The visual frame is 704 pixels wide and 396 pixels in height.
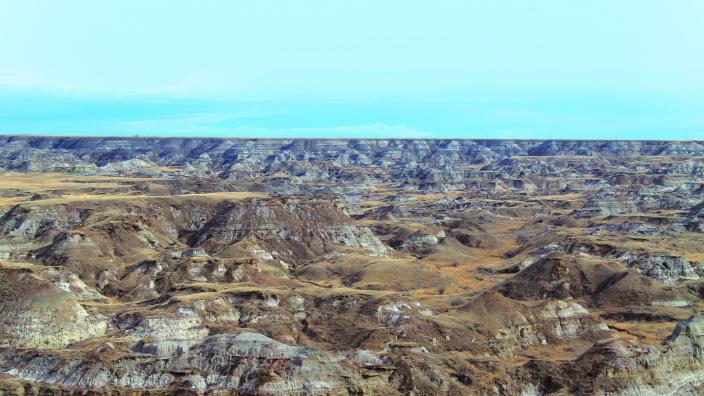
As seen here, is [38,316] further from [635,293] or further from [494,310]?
[635,293]

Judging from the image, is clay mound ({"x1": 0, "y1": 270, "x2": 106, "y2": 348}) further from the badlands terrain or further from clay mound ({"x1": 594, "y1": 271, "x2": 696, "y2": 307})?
clay mound ({"x1": 594, "y1": 271, "x2": 696, "y2": 307})

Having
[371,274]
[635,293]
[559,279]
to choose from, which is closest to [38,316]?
[371,274]

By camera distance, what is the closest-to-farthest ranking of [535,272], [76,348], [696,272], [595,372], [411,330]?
[595,372], [76,348], [411,330], [535,272], [696,272]

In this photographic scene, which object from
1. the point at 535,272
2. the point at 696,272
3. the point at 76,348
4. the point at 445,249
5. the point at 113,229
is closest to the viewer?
the point at 76,348

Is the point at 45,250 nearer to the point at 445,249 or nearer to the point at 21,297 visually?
the point at 21,297

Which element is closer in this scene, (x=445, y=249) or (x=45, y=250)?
(x=45, y=250)

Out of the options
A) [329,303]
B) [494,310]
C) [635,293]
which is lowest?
[329,303]

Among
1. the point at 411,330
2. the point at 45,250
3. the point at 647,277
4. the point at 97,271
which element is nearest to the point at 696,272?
the point at 647,277
